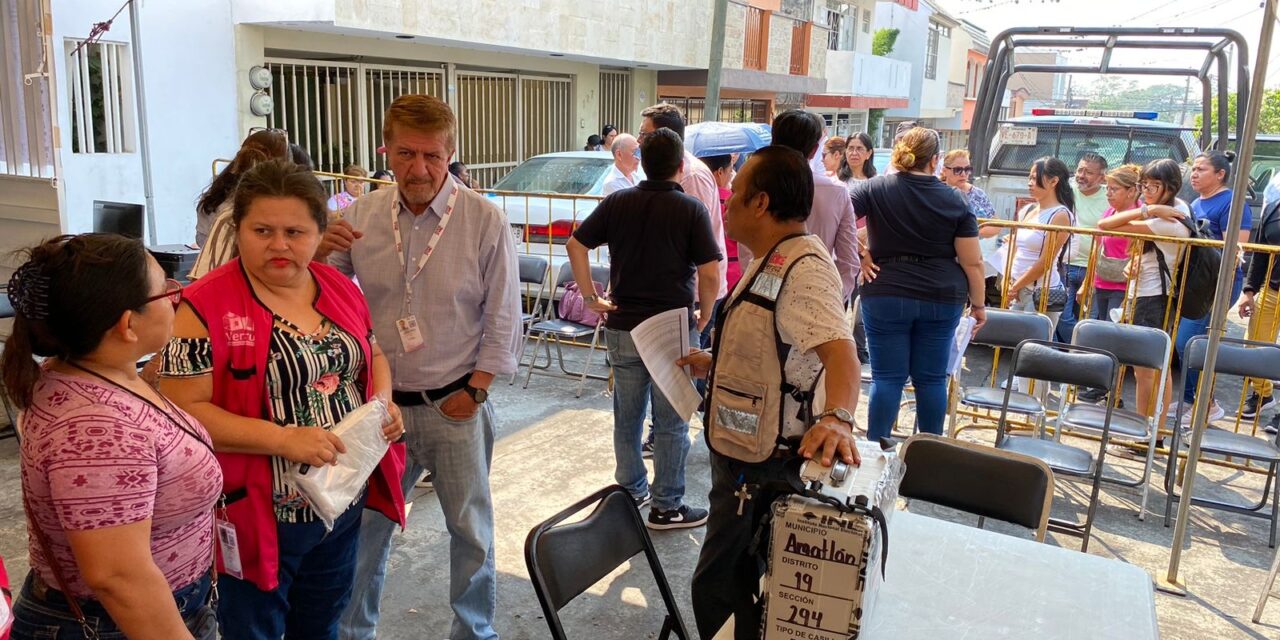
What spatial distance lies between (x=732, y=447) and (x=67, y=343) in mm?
1560

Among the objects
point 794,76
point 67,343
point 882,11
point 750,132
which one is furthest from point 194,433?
point 882,11

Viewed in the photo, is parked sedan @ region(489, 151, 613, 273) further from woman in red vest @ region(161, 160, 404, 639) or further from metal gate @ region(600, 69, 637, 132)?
metal gate @ region(600, 69, 637, 132)

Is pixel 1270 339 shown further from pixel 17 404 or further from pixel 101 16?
pixel 101 16

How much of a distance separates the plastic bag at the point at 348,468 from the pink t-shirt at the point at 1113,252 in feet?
16.7

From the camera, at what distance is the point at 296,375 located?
2094 mm

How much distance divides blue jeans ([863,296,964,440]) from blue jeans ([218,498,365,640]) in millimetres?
2661

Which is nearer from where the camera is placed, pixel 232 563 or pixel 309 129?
pixel 232 563

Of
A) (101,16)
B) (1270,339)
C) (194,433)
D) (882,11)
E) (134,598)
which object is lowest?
(1270,339)

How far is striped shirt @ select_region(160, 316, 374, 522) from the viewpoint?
1975 millimetres

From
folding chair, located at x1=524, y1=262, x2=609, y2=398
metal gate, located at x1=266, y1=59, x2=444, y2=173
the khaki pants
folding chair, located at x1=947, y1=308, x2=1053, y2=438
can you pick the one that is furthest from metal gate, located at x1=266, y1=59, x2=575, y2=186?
the khaki pants

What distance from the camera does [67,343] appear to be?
1588 millimetres

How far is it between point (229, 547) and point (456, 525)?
2.74 feet

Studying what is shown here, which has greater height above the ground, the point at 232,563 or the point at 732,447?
the point at 732,447

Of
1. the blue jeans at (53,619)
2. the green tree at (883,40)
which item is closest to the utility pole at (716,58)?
the blue jeans at (53,619)
